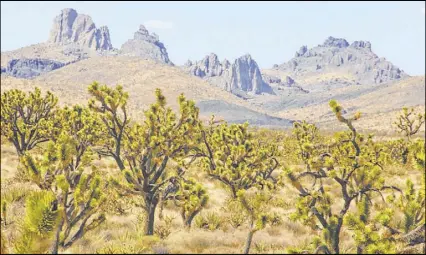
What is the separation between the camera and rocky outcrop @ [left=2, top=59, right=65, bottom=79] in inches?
7480

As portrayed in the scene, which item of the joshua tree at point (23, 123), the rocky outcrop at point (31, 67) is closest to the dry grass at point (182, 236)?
the joshua tree at point (23, 123)

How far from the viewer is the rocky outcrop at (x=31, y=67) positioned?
7480 inches

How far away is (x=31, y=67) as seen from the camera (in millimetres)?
196125

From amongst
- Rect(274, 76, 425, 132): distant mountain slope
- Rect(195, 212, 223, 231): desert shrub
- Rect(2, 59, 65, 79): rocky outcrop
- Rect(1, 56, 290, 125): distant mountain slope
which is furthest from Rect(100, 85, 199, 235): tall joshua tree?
Rect(2, 59, 65, 79): rocky outcrop

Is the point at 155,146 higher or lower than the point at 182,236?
higher

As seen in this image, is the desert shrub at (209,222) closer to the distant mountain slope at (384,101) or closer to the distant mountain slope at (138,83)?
the distant mountain slope at (138,83)

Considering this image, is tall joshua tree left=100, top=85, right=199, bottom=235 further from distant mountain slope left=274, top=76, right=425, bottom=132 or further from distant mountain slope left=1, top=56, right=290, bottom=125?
distant mountain slope left=274, top=76, right=425, bottom=132

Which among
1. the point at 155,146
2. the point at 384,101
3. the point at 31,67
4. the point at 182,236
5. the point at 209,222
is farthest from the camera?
the point at 31,67

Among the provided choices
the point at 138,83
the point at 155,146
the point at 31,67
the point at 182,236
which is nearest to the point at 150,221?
the point at 182,236

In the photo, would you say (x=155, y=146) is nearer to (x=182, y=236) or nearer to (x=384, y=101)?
(x=182, y=236)

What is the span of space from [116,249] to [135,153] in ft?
13.2

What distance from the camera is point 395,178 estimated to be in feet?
63.6

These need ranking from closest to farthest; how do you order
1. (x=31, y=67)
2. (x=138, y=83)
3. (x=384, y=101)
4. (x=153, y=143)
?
1. (x=153, y=143)
2. (x=138, y=83)
3. (x=384, y=101)
4. (x=31, y=67)

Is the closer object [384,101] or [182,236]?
[182,236]
